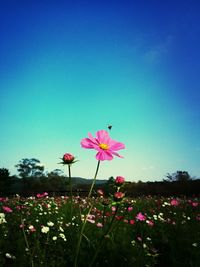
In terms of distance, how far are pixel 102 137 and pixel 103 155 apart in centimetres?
17

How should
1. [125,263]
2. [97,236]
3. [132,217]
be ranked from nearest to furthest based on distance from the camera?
[125,263]
[97,236]
[132,217]

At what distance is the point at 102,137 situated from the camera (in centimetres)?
147

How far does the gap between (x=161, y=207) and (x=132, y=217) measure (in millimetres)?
1550

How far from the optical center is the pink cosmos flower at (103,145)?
4.35ft

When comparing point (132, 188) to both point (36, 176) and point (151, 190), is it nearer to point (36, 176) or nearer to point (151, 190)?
point (151, 190)

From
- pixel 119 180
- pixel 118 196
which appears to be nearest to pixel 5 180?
pixel 119 180

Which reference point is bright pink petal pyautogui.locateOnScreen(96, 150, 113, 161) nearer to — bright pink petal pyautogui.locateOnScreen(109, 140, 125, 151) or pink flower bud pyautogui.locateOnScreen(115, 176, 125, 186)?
bright pink petal pyautogui.locateOnScreen(109, 140, 125, 151)

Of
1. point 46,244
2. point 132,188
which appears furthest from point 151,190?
point 46,244

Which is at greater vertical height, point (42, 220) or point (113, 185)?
point (113, 185)

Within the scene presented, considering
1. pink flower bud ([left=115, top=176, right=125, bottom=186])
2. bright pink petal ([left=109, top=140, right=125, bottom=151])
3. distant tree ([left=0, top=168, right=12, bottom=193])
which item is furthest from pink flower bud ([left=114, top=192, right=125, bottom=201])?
distant tree ([left=0, top=168, right=12, bottom=193])

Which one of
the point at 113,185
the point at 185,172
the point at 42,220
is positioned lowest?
the point at 42,220

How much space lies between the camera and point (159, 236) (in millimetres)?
4668

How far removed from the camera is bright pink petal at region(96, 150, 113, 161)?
1302 mm

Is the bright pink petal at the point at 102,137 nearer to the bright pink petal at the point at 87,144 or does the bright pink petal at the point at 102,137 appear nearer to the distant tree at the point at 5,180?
the bright pink petal at the point at 87,144
